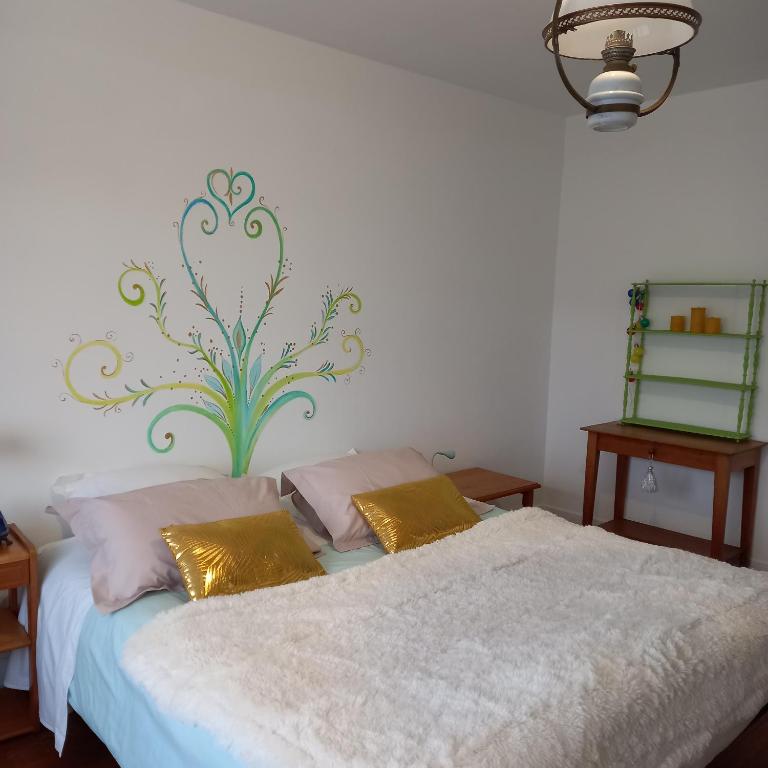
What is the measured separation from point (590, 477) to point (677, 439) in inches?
20.2

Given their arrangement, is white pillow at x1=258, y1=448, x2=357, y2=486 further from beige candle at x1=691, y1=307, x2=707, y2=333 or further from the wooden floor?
beige candle at x1=691, y1=307, x2=707, y2=333

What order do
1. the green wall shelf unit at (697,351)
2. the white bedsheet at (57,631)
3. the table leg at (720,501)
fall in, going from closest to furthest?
1. the white bedsheet at (57,631)
2. the table leg at (720,501)
3. the green wall shelf unit at (697,351)

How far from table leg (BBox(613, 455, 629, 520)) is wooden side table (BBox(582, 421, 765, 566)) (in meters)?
0.03

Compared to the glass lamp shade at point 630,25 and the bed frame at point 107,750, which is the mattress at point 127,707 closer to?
the bed frame at point 107,750

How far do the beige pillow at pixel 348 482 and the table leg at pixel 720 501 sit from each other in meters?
1.40

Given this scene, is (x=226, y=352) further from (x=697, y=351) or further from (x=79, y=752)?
(x=697, y=351)

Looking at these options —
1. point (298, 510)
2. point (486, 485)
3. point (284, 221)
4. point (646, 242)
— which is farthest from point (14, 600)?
point (646, 242)

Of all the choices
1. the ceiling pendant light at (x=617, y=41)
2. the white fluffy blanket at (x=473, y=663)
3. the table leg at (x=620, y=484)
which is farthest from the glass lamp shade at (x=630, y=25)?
the table leg at (x=620, y=484)

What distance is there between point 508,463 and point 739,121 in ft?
Result: 7.19

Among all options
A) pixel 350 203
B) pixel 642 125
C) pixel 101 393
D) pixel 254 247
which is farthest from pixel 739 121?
pixel 101 393

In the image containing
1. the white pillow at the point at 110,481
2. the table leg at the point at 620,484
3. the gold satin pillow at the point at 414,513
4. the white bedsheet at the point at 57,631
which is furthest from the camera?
the table leg at the point at 620,484

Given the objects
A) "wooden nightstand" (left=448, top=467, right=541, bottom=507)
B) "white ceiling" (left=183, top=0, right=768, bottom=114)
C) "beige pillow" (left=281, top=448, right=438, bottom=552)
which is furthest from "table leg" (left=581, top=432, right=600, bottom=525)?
"white ceiling" (left=183, top=0, right=768, bottom=114)

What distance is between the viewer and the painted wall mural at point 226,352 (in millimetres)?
2793

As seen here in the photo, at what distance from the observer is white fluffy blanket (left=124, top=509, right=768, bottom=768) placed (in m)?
1.54
